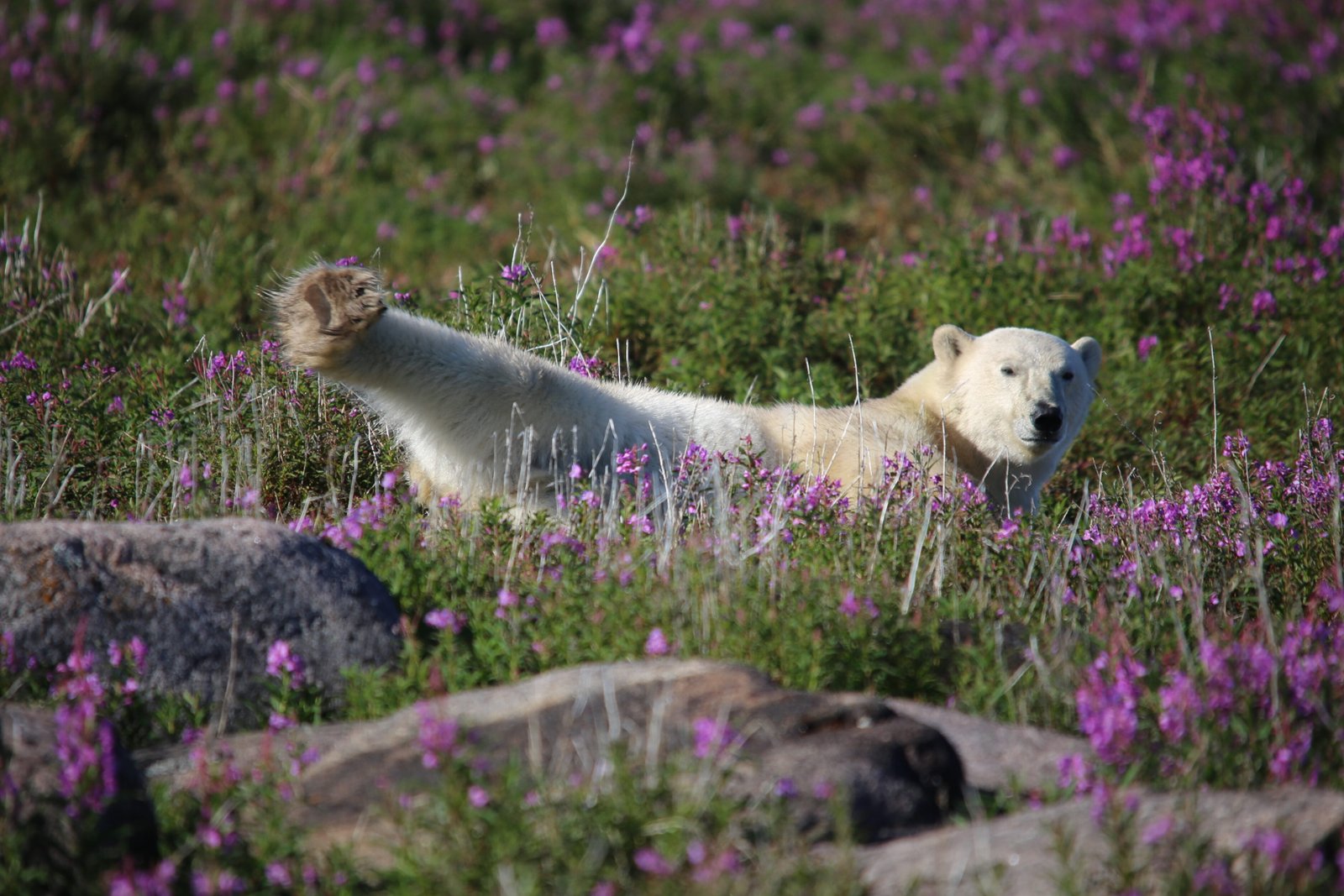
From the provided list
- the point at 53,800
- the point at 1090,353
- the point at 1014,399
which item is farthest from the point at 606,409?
the point at 1090,353

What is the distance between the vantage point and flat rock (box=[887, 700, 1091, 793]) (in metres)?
2.95

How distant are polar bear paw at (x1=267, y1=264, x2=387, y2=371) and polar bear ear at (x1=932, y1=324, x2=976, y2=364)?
286cm

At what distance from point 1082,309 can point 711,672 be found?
5265 mm

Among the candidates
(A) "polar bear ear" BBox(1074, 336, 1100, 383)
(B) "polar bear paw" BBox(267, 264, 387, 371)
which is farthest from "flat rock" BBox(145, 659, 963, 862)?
(A) "polar bear ear" BBox(1074, 336, 1100, 383)

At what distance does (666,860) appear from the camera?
94.8 inches

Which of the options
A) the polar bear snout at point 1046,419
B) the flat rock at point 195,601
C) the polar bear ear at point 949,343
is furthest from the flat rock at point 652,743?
the polar bear ear at point 949,343

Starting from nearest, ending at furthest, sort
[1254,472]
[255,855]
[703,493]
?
[255,855] → [703,493] → [1254,472]

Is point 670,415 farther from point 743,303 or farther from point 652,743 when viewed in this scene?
point 652,743

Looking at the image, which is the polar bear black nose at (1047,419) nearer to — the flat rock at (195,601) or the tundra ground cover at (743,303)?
the tundra ground cover at (743,303)

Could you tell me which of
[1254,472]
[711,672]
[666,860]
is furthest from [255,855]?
[1254,472]

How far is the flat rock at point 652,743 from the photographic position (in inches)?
106

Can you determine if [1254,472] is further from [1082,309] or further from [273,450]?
[273,450]

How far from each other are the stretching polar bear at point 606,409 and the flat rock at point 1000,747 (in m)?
1.55

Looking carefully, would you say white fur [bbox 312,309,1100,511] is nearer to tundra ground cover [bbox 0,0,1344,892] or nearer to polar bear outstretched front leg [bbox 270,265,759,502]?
polar bear outstretched front leg [bbox 270,265,759,502]
